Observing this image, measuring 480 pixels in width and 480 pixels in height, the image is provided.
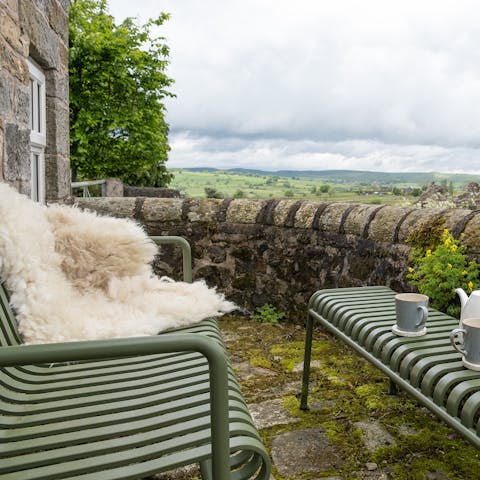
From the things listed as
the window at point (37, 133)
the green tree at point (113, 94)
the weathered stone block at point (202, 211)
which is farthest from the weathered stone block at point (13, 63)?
the green tree at point (113, 94)

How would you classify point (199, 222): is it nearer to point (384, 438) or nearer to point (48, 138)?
point (48, 138)

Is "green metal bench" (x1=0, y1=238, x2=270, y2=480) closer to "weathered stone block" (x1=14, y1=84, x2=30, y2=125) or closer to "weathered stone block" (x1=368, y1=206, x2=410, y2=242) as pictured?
"weathered stone block" (x1=14, y1=84, x2=30, y2=125)

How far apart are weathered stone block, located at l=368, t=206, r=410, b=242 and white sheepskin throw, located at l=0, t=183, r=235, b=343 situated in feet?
4.71

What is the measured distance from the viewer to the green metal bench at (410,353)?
1328mm

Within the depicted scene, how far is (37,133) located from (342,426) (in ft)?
8.57

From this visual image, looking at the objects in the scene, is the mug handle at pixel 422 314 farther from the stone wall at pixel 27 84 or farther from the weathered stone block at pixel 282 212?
the weathered stone block at pixel 282 212

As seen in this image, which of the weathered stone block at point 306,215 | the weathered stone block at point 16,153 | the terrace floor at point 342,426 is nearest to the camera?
the terrace floor at point 342,426

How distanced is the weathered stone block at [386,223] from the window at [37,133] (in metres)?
2.28

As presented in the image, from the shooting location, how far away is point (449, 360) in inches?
59.9

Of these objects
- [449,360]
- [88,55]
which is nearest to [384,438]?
[449,360]

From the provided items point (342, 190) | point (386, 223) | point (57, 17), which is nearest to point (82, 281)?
point (386, 223)

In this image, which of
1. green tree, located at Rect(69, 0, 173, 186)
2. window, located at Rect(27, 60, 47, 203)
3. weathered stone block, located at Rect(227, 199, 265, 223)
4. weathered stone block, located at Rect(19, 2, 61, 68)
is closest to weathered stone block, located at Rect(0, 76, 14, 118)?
weathered stone block, located at Rect(19, 2, 61, 68)

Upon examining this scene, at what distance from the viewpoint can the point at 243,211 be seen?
395cm

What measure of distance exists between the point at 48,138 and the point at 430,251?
8.76 ft
